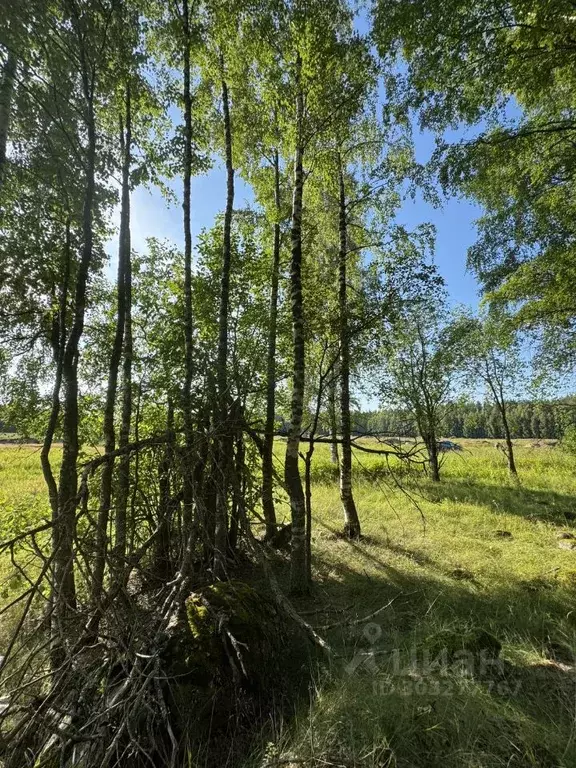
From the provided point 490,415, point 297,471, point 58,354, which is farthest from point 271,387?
point 490,415

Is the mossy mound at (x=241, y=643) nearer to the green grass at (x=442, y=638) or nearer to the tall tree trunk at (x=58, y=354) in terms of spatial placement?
the green grass at (x=442, y=638)

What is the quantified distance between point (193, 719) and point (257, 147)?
942 centimetres

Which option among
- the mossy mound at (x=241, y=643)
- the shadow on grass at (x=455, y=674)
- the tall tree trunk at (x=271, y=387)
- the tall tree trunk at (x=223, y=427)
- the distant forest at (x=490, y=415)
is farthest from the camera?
the distant forest at (x=490, y=415)

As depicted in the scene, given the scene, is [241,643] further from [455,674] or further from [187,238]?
[187,238]

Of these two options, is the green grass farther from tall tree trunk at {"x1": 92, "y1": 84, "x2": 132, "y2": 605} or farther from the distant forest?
tall tree trunk at {"x1": 92, "y1": 84, "x2": 132, "y2": 605}

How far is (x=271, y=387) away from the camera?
6.68m

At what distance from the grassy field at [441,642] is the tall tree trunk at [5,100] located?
5445 mm

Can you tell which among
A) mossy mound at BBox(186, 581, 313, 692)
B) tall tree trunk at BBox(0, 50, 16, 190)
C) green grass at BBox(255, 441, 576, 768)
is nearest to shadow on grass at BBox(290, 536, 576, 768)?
green grass at BBox(255, 441, 576, 768)

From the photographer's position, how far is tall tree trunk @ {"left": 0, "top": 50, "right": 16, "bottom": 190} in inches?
167

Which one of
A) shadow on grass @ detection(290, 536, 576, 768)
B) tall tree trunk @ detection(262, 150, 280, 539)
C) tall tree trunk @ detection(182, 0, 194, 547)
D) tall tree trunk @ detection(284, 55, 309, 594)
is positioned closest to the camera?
shadow on grass @ detection(290, 536, 576, 768)

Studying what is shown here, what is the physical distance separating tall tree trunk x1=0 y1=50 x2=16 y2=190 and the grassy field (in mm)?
5445

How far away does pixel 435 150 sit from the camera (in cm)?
536

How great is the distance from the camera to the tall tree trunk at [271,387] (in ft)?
19.4

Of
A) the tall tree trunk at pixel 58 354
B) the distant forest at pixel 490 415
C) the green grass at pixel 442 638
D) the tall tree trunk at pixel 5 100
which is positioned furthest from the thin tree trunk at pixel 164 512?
the distant forest at pixel 490 415
